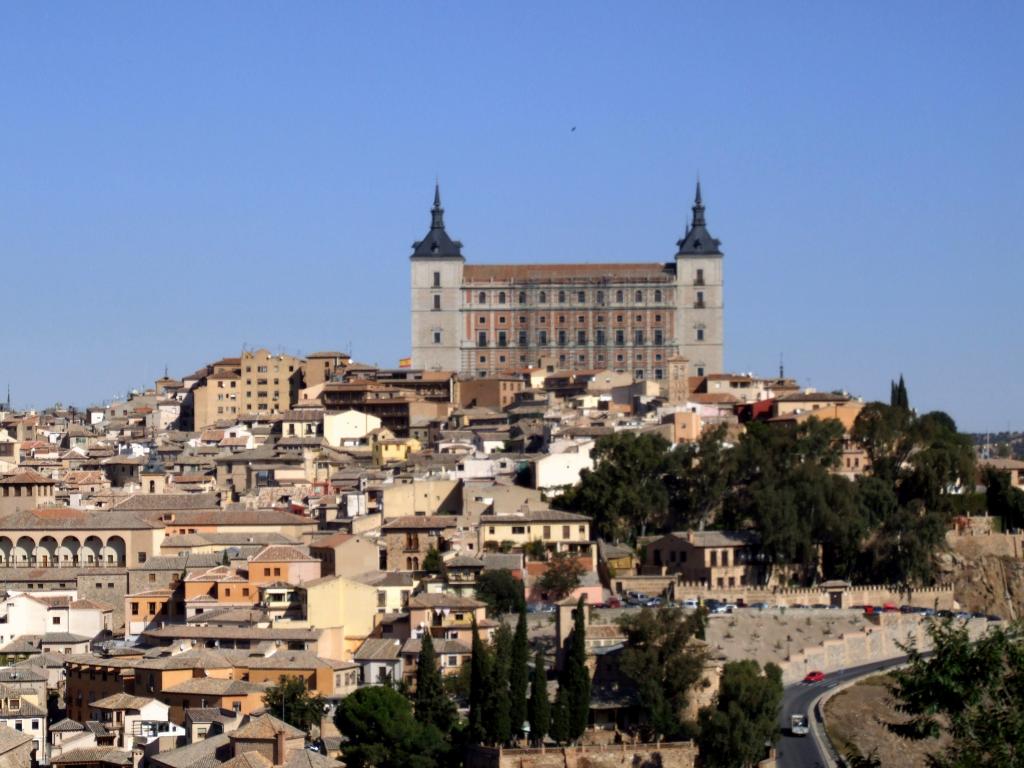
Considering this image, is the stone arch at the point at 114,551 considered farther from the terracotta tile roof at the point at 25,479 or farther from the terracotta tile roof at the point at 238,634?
the terracotta tile roof at the point at 238,634

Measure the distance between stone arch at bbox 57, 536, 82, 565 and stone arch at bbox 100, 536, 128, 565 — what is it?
2.25 ft

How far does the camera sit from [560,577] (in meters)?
60.9

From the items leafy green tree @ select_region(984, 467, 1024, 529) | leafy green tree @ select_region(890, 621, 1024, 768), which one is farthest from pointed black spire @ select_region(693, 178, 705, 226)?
leafy green tree @ select_region(890, 621, 1024, 768)

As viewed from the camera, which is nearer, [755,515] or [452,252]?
[755,515]

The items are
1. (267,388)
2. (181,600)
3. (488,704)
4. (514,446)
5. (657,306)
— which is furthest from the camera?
(657,306)

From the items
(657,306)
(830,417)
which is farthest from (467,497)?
(657,306)

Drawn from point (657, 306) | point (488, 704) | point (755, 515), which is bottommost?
point (488, 704)

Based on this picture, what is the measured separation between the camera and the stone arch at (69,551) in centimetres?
6519

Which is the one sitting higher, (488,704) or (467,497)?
(467,497)

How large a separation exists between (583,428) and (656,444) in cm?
1281

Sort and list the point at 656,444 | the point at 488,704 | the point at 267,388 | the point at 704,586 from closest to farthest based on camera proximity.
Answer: the point at 488,704 < the point at 704,586 < the point at 656,444 < the point at 267,388

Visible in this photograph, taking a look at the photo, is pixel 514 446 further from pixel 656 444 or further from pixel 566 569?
pixel 566 569

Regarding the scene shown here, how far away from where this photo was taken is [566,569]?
61719 mm

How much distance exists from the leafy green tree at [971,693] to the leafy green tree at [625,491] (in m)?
37.3
